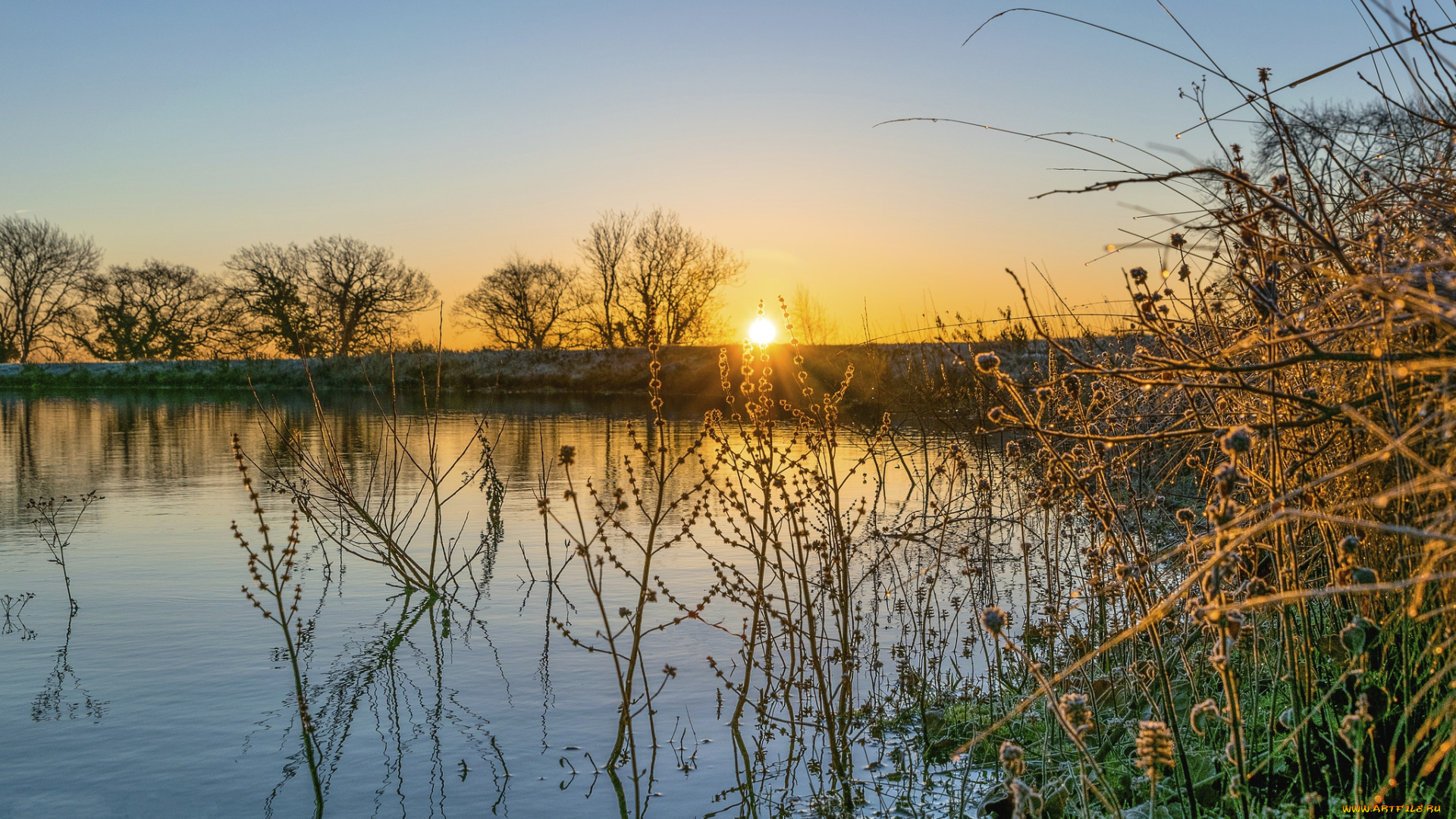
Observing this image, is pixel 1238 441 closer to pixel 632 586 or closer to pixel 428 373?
pixel 632 586

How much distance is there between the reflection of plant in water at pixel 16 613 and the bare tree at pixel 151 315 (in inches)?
1631

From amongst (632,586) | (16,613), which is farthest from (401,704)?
(16,613)

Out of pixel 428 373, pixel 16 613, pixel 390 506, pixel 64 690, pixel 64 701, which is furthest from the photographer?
pixel 428 373

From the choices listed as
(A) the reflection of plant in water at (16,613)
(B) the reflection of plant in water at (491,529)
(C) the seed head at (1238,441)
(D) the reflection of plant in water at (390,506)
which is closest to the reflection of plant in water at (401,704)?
(D) the reflection of plant in water at (390,506)

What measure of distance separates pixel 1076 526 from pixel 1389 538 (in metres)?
5.46

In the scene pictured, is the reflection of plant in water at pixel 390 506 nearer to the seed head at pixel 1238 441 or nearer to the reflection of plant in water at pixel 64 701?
the reflection of plant in water at pixel 64 701

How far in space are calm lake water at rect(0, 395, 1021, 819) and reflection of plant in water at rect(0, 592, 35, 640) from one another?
17 millimetres

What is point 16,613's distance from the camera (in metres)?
5.55

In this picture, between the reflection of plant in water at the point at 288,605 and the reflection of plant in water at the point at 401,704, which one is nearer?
the reflection of plant in water at the point at 288,605

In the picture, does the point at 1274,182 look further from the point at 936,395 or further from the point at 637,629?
the point at 936,395

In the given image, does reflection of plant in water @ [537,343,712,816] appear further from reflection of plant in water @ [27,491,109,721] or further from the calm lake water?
reflection of plant in water @ [27,491,109,721]

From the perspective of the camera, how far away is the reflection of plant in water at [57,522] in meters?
6.94

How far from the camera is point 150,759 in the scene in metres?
3.63

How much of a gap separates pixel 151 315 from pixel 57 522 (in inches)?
1609
